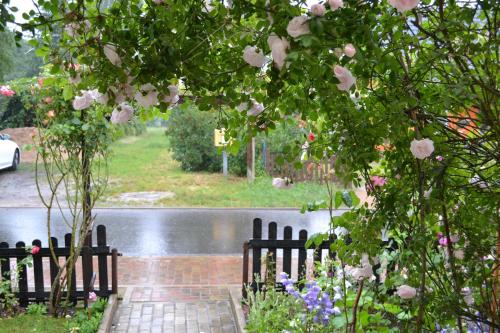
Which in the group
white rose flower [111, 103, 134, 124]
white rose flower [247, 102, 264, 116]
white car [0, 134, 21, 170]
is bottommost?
white car [0, 134, 21, 170]

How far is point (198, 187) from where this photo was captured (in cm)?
1246

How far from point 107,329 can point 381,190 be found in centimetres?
295

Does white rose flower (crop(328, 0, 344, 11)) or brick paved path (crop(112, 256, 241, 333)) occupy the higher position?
white rose flower (crop(328, 0, 344, 11))

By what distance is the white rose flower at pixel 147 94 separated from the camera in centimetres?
150

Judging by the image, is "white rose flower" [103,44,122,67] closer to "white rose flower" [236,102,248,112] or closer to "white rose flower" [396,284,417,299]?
"white rose flower" [236,102,248,112]

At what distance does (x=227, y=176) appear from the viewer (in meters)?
14.0

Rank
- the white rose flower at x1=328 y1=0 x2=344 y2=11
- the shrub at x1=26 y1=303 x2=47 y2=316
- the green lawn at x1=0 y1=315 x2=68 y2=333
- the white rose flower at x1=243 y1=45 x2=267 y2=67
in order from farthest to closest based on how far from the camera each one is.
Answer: the shrub at x1=26 y1=303 x2=47 y2=316 < the green lawn at x1=0 y1=315 x2=68 y2=333 < the white rose flower at x1=243 y1=45 x2=267 y2=67 < the white rose flower at x1=328 y1=0 x2=344 y2=11

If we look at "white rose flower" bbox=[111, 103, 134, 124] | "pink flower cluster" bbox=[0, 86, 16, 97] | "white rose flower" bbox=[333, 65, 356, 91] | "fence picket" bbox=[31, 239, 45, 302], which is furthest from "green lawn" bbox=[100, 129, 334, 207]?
"white rose flower" bbox=[333, 65, 356, 91]

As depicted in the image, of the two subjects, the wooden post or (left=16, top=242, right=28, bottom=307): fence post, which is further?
the wooden post

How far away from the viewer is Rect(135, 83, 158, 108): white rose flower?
4.91 ft

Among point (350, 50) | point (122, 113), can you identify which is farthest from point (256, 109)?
point (350, 50)

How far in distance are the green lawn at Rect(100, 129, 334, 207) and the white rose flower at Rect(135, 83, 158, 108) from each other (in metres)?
8.80

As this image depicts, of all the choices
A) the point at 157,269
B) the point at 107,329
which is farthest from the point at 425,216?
the point at 157,269

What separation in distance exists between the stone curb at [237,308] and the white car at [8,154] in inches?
414
